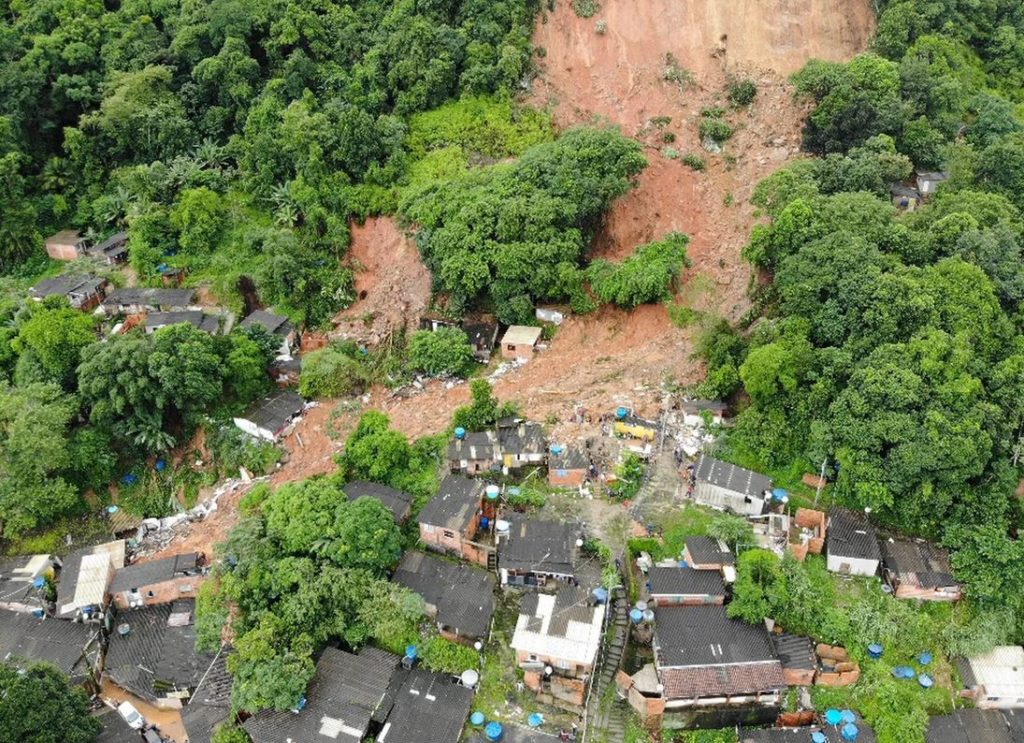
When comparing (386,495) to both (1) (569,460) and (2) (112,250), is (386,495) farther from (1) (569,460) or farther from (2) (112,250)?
(2) (112,250)

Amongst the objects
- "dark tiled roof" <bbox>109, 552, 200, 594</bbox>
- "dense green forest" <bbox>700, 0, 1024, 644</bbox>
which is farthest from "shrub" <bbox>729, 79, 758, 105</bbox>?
"dark tiled roof" <bbox>109, 552, 200, 594</bbox>

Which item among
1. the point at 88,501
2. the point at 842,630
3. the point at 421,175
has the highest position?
the point at 421,175

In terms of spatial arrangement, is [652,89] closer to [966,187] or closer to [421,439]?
[966,187]

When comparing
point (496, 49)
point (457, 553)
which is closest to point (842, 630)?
point (457, 553)

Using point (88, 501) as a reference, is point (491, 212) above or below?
above

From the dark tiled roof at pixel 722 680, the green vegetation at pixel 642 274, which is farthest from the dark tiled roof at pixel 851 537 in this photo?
the green vegetation at pixel 642 274

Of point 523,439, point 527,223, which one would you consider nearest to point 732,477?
point 523,439
